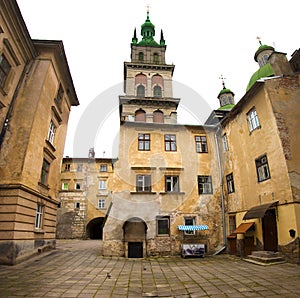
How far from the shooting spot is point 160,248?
47.0 ft

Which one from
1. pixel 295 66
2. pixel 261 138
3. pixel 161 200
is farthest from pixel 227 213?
pixel 295 66

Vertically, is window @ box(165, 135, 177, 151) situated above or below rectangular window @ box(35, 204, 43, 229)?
above

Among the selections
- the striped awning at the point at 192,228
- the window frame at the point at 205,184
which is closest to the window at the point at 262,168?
the window frame at the point at 205,184

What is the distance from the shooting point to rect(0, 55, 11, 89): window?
11.4m

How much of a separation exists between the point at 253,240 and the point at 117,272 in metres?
8.13

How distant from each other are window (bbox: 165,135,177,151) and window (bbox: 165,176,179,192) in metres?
2.29

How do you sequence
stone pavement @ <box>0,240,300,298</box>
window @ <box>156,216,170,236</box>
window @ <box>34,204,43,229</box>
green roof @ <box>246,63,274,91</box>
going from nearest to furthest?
stone pavement @ <box>0,240,300,298</box>, window @ <box>34,204,43,229</box>, window @ <box>156,216,170,236</box>, green roof @ <box>246,63,274,91</box>

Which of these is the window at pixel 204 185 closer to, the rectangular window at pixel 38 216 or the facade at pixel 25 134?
the facade at pixel 25 134

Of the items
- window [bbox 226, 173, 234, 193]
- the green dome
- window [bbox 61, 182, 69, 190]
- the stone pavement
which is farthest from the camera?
window [bbox 61, 182, 69, 190]

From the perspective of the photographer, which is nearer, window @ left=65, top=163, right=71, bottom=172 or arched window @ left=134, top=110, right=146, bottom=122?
arched window @ left=134, top=110, right=146, bottom=122

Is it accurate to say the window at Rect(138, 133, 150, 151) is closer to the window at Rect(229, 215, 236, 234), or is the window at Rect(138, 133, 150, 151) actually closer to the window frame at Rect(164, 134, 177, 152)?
the window frame at Rect(164, 134, 177, 152)

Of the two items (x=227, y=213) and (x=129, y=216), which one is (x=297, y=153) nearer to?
(x=227, y=213)

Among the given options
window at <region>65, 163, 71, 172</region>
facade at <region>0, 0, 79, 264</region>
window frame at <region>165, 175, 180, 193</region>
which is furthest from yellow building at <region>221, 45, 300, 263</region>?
window at <region>65, 163, 71, 172</region>

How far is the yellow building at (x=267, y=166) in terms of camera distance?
1053 centimetres
